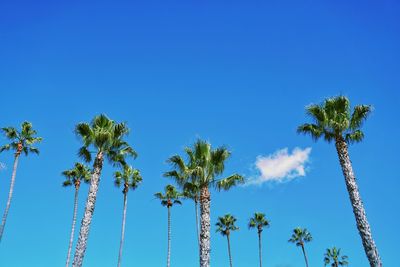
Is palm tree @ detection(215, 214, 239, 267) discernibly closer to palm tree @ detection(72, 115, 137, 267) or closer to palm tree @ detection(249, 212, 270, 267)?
palm tree @ detection(249, 212, 270, 267)

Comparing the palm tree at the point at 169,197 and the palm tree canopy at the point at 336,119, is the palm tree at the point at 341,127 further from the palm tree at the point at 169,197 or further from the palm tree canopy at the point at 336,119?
the palm tree at the point at 169,197

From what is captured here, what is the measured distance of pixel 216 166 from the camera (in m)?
20.7

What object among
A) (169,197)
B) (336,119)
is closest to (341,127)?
(336,119)

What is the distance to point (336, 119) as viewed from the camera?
21938 millimetres

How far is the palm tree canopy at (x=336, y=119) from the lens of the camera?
21625 millimetres

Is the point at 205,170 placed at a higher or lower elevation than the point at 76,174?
lower

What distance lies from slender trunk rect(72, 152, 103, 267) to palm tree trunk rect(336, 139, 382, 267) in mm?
13838

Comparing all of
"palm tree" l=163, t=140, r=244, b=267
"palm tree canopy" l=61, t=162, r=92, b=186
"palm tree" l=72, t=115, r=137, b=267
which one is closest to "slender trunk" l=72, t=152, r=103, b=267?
"palm tree" l=72, t=115, r=137, b=267

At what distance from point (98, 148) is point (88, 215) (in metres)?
4.12

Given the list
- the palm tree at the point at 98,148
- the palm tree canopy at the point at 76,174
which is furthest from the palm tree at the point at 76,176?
the palm tree at the point at 98,148

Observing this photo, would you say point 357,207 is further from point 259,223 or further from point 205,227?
point 259,223

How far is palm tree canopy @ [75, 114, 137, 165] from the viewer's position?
2275 cm

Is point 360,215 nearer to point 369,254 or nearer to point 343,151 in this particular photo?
point 369,254

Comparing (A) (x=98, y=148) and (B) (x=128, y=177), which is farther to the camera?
(B) (x=128, y=177)
